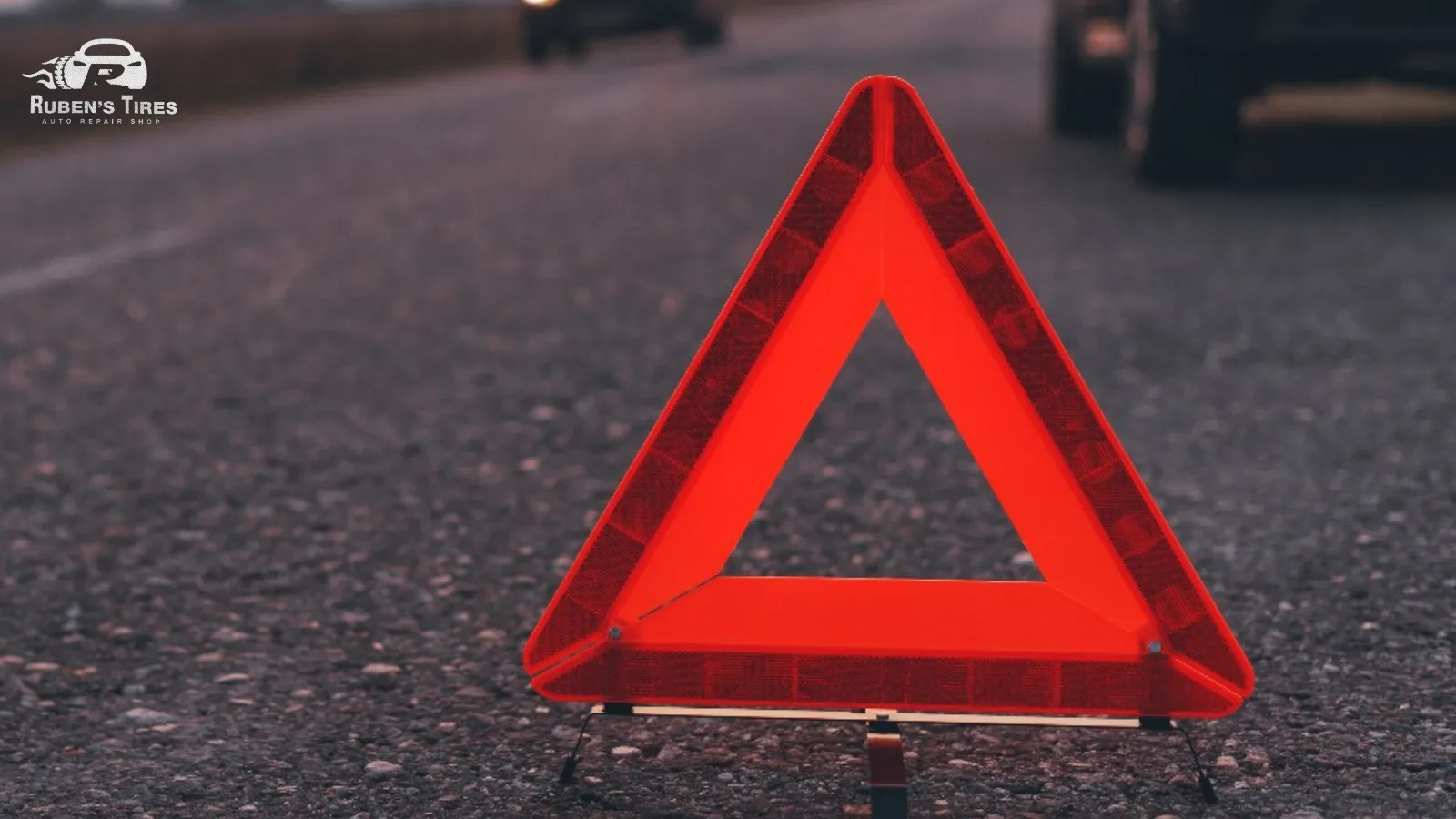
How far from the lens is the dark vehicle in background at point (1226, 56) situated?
6.59 m

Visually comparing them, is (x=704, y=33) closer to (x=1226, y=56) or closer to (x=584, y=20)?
(x=584, y=20)

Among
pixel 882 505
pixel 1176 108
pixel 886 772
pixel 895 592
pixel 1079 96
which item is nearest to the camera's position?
pixel 886 772

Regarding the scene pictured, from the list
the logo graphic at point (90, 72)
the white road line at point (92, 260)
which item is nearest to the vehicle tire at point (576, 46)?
the logo graphic at point (90, 72)

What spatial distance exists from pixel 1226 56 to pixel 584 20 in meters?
15.3

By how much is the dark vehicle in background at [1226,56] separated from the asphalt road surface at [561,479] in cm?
28

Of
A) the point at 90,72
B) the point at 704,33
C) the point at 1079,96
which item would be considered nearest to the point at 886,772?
the point at 1079,96

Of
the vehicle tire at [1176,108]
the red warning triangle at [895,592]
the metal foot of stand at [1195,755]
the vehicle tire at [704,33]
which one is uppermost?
the vehicle tire at [704,33]

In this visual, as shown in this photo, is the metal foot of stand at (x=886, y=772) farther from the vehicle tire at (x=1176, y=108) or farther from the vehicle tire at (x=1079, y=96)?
the vehicle tire at (x=1079, y=96)

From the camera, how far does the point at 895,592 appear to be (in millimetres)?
2254

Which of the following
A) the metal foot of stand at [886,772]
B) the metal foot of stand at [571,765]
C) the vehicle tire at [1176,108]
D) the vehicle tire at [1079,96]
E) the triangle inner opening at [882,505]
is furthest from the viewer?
the vehicle tire at [1079,96]

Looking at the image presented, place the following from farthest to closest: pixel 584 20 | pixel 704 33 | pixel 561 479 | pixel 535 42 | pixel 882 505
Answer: pixel 704 33, pixel 535 42, pixel 584 20, pixel 561 479, pixel 882 505

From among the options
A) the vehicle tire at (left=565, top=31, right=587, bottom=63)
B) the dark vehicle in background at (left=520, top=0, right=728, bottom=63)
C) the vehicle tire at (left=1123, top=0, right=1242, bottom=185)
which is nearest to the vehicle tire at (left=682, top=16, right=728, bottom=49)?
the dark vehicle in background at (left=520, top=0, right=728, bottom=63)

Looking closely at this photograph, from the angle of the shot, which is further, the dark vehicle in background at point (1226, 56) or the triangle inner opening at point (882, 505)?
the dark vehicle in background at point (1226, 56)

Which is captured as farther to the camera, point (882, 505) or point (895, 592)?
point (882, 505)
